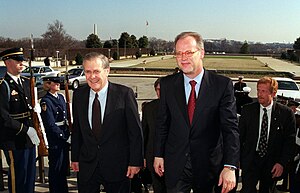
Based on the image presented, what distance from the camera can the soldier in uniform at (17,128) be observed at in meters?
4.49

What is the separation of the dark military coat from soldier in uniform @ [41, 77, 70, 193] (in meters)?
0.29

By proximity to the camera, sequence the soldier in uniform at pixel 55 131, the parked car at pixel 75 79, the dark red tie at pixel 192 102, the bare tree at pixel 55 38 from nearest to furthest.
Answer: the dark red tie at pixel 192 102 → the soldier in uniform at pixel 55 131 → the parked car at pixel 75 79 → the bare tree at pixel 55 38

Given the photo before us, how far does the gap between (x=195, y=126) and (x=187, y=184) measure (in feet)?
1.84

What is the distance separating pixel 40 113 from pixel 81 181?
1763mm

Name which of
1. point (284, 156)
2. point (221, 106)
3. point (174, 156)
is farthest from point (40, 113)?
point (284, 156)

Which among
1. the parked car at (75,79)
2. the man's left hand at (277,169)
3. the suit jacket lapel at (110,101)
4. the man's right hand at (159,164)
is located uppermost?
the suit jacket lapel at (110,101)

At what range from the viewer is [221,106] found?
297cm

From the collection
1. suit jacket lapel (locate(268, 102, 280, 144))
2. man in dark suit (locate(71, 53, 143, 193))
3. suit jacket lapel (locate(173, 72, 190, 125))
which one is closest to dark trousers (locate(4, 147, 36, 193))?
man in dark suit (locate(71, 53, 143, 193))

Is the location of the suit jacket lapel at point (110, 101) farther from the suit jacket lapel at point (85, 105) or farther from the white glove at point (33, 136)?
the white glove at point (33, 136)

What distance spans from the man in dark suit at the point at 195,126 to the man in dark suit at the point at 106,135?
18.6 inches

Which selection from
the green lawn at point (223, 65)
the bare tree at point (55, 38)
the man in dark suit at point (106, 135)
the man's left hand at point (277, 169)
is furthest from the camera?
the bare tree at point (55, 38)

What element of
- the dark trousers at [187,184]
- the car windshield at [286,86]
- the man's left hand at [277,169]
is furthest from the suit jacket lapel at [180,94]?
the car windshield at [286,86]

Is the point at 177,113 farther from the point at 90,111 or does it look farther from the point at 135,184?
the point at 135,184

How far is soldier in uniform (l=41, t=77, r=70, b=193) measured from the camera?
496cm
